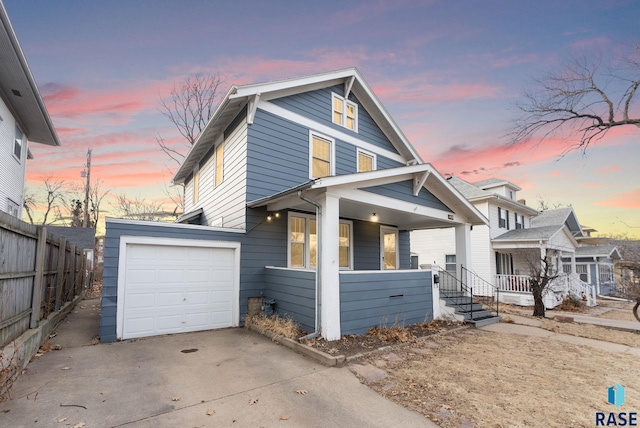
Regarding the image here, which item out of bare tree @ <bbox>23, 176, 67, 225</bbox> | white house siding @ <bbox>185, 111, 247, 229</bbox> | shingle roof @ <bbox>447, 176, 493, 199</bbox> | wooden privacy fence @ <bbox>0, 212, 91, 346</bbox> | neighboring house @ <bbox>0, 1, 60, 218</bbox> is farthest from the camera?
bare tree @ <bbox>23, 176, 67, 225</bbox>

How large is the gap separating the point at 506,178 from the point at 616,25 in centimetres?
1364

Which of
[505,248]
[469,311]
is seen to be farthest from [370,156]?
[505,248]

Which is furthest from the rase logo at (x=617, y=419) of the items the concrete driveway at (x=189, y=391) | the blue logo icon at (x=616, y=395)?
the concrete driveway at (x=189, y=391)

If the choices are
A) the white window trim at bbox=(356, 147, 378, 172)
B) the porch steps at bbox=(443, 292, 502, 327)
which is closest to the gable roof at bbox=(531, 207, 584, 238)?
the porch steps at bbox=(443, 292, 502, 327)

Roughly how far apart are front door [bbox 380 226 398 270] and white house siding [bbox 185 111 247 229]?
5.63 meters

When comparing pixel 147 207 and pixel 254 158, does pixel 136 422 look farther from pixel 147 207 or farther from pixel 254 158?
pixel 147 207

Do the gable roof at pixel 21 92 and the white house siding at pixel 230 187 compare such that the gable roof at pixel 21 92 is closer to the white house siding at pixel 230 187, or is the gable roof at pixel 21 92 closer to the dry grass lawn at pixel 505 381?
the white house siding at pixel 230 187

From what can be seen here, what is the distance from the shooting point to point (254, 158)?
8.57 m

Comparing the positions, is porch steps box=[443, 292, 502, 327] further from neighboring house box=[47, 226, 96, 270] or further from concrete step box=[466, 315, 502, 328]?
neighboring house box=[47, 226, 96, 270]

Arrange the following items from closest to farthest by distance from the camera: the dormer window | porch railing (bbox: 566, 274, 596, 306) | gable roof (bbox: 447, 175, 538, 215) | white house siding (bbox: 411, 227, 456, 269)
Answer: the dormer window, porch railing (bbox: 566, 274, 596, 306), gable roof (bbox: 447, 175, 538, 215), white house siding (bbox: 411, 227, 456, 269)

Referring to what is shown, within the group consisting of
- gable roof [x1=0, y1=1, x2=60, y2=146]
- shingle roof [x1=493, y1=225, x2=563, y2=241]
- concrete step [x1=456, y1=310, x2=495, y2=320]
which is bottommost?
concrete step [x1=456, y1=310, x2=495, y2=320]

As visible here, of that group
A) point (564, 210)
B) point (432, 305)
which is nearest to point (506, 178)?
point (564, 210)

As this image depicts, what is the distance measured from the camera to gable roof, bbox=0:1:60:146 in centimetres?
743

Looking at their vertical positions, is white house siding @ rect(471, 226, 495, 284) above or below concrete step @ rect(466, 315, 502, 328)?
above
